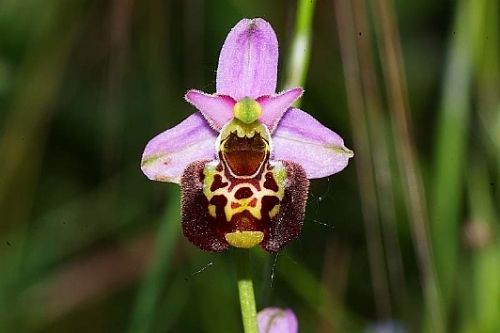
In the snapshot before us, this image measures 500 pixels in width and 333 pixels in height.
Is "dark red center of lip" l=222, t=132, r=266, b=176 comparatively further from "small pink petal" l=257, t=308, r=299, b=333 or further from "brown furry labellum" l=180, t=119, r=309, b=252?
"small pink petal" l=257, t=308, r=299, b=333

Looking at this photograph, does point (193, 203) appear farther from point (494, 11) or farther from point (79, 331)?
point (79, 331)

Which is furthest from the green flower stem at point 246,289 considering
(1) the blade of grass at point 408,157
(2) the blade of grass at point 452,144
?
(2) the blade of grass at point 452,144

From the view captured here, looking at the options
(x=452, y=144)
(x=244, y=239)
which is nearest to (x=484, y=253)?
(x=452, y=144)

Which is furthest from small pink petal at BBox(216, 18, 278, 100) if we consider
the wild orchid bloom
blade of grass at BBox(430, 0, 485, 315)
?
blade of grass at BBox(430, 0, 485, 315)

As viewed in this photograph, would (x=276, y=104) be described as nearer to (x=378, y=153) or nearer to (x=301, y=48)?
(x=301, y=48)

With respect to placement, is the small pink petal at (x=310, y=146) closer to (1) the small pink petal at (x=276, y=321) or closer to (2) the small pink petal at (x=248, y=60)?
(2) the small pink petal at (x=248, y=60)

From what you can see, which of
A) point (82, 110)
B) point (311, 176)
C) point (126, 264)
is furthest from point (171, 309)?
point (311, 176)
